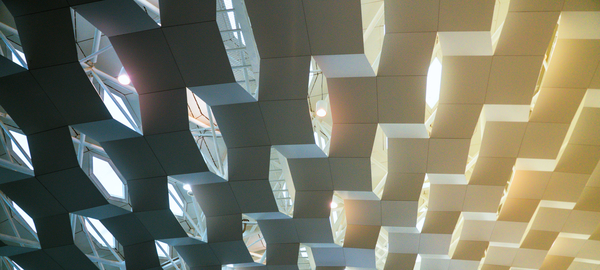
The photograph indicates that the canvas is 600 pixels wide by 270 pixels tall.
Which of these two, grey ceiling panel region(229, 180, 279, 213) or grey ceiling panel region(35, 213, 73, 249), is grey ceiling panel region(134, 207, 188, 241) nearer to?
grey ceiling panel region(35, 213, 73, 249)

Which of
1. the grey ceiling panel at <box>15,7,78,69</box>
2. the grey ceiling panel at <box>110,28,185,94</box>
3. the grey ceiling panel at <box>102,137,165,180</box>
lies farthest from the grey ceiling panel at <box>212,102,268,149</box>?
the grey ceiling panel at <box>15,7,78,69</box>

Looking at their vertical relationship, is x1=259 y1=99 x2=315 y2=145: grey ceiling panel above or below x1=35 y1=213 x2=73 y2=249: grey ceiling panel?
above

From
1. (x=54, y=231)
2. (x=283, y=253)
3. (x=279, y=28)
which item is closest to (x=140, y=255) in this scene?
(x=54, y=231)

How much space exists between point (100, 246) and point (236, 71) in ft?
58.4

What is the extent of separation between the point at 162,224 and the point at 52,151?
254 inches

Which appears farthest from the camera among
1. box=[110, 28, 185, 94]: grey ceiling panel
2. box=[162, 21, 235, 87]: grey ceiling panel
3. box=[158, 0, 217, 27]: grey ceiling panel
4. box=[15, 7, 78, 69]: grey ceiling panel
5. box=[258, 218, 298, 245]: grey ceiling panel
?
box=[258, 218, 298, 245]: grey ceiling panel

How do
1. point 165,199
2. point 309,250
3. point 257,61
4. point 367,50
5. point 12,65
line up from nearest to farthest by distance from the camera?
point 12,65 < point 257,61 < point 165,199 < point 367,50 < point 309,250

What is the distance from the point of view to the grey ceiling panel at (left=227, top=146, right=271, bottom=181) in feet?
61.0

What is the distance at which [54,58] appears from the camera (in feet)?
48.5

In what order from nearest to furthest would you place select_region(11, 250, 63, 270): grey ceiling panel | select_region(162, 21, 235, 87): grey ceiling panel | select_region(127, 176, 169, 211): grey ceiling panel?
select_region(162, 21, 235, 87): grey ceiling panel < select_region(127, 176, 169, 211): grey ceiling panel < select_region(11, 250, 63, 270): grey ceiling panel

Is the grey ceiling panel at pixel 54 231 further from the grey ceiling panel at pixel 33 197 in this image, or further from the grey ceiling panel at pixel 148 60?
the grey ceiling panel at pixel 148 60

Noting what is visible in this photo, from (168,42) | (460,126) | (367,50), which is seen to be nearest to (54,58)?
(168,42)

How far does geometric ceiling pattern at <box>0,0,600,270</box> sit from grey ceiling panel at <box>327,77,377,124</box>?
0.23 feet

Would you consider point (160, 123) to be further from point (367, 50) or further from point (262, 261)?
point (262, 261)
